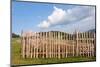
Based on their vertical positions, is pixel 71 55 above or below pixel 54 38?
below

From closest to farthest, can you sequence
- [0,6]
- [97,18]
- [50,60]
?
1. [0,6]
2. [50,60]
3. [97,18]

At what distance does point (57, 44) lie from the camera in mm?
2680

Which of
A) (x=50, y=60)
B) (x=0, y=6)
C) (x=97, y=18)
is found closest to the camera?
(x=0, y=6)

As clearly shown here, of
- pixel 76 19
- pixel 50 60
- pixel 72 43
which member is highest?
pixel 76 19

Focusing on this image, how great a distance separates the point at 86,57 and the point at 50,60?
49cm

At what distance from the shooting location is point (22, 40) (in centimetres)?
254

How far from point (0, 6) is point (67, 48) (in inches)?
37.3

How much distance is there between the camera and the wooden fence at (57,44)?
8.42ft

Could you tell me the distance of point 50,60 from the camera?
265 centimetres

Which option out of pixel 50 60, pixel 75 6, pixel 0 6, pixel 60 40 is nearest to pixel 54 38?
pixel 60 40

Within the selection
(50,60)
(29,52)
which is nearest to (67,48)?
(50,60)

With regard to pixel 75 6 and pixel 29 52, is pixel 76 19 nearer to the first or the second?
pixel 75 6

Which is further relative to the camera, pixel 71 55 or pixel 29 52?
pixel 71 55

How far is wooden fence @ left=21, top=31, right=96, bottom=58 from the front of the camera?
2.57 metres
